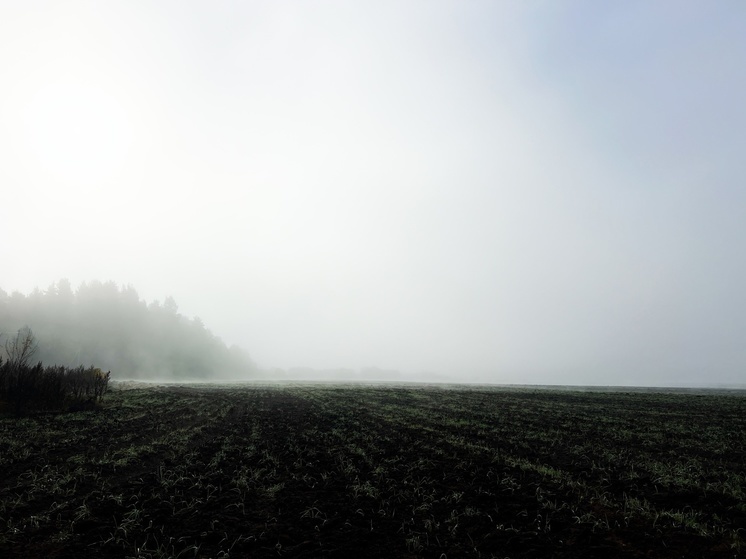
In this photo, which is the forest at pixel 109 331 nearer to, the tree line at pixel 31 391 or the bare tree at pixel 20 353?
the bare tree at pixel 20 353

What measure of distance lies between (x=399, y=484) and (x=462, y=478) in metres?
2.04

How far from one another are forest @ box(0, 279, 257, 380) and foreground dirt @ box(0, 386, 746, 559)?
8643 cm

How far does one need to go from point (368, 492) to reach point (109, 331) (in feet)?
400

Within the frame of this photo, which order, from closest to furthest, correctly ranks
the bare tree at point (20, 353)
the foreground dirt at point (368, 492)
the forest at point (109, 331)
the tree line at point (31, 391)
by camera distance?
the foreground dirt at point (368, 492) → the tree line at point (31, 391) → the bare tree at point (20, 353) → the forest at point (109, 331)

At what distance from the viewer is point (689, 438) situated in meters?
18.2

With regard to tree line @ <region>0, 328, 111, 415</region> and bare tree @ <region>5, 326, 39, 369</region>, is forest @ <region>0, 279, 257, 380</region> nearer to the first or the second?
bare tree @ <region>5, 326, 39, 369</region>

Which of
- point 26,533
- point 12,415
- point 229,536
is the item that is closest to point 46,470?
point 26,533

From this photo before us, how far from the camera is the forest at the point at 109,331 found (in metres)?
93.6

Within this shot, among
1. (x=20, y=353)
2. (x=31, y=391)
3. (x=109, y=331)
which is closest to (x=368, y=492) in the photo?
(x=31, y=391)

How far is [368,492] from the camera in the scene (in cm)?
998

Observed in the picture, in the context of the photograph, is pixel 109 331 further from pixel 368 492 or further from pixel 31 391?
pixel 368 492

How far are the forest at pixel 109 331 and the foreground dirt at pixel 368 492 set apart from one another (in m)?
86.4

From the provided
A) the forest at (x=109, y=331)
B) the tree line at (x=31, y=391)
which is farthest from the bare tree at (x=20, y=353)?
the forest at (x=109, y=331)

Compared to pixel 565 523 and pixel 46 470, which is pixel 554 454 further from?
pixel 46 470
